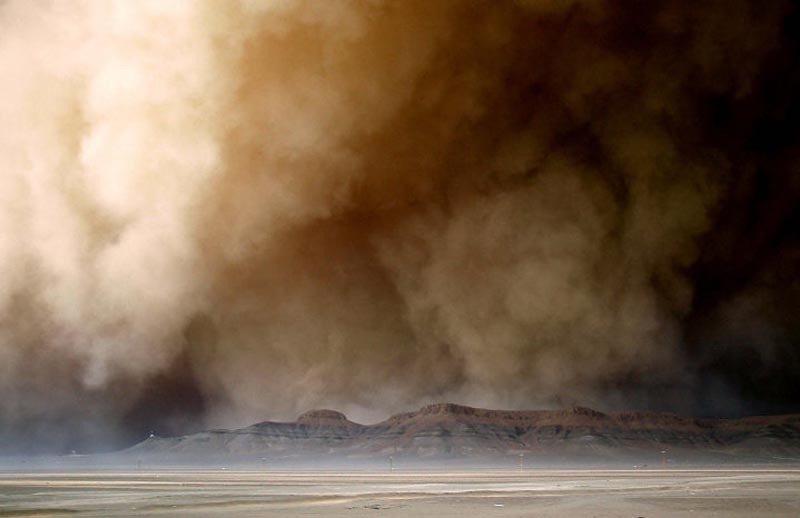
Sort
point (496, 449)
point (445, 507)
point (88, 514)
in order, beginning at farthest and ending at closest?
point (496, 449) → point (445, 507) → point (88, 514)

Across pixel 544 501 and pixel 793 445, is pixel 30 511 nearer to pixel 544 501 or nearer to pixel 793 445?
pixel 544 501

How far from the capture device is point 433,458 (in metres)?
182

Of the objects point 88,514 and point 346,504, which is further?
point 346,504

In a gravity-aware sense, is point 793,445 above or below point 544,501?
above

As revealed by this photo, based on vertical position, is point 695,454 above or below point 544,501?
above

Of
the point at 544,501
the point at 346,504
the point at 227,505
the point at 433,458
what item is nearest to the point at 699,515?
the point at 544,501

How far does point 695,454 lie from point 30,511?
16276cm

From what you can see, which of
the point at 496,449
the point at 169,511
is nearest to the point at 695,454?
the point at 496,449

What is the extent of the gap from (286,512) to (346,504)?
549 centimetres

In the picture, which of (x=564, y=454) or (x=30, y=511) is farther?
(x=564, y=454)

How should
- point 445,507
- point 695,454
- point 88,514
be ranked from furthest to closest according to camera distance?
point 695,454
point 445,507
point 88,514

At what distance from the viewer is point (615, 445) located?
191 m

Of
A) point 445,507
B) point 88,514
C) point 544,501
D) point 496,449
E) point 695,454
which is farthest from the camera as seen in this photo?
point 496,449

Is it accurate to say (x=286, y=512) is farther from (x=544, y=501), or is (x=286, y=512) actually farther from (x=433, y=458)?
(x=433, y=458)
